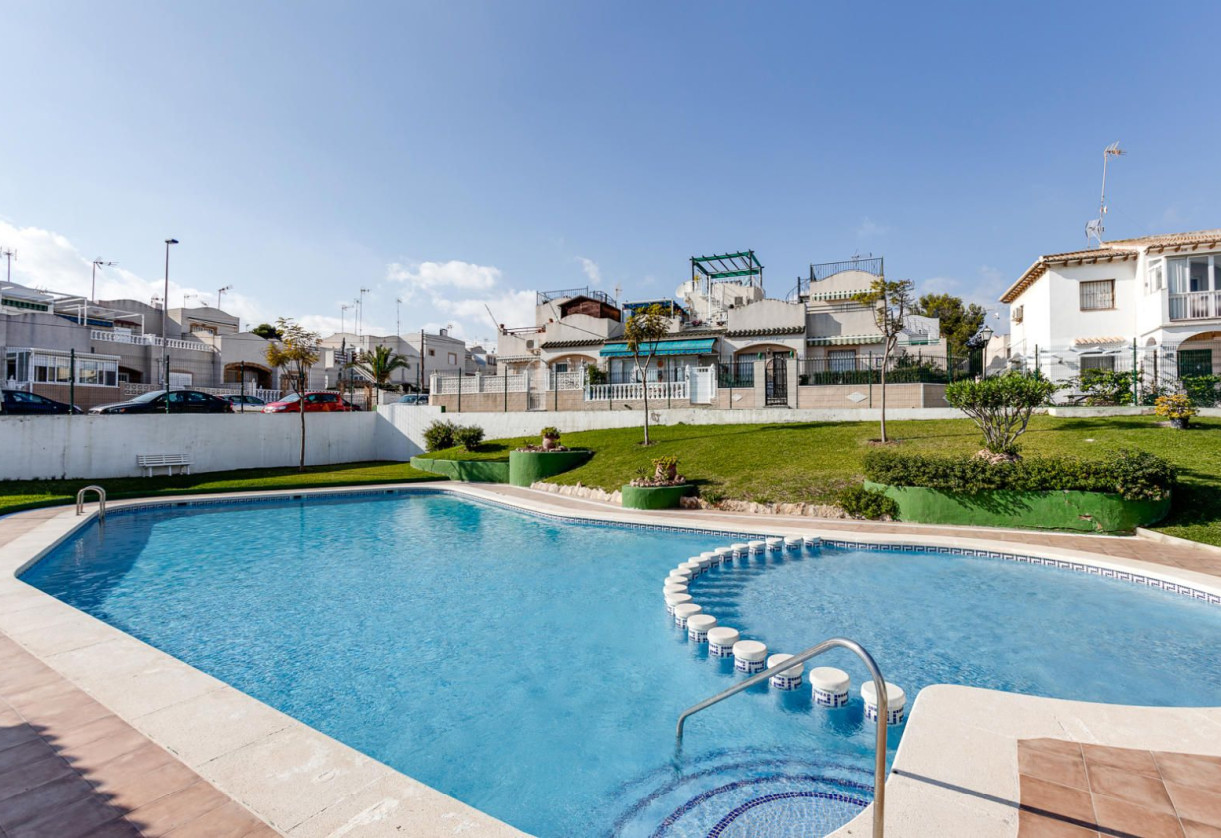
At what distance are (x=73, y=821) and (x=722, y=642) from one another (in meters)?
5.77

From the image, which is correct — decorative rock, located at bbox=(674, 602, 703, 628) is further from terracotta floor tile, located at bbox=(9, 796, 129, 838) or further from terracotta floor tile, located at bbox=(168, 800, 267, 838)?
terracotta floor tile, located at bbox=(9, 796, 129, 838)

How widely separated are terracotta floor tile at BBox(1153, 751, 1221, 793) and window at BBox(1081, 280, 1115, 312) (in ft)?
89.6

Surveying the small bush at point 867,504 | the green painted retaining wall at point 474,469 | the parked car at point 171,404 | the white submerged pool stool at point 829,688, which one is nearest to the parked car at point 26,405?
the parked car at point 171,404

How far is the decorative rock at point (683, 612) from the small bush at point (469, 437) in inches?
768

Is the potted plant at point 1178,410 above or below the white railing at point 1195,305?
below

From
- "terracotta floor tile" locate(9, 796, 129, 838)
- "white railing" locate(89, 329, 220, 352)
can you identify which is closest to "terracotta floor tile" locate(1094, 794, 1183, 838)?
"terracotta floor tile" locate(9, 796, 129, 838)

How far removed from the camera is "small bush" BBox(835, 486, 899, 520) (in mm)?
13586

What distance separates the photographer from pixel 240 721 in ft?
15.1

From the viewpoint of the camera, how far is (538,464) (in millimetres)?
20875

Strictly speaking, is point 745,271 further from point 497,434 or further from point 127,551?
point 127,551

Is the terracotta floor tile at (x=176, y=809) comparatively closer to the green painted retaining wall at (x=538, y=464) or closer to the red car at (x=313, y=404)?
the green painted retaining wall at (x=538, y=464)

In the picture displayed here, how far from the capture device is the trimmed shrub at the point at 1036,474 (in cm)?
1109

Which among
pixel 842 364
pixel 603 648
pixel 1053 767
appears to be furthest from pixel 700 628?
pixel 842 364

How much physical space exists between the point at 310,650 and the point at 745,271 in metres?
39.6
